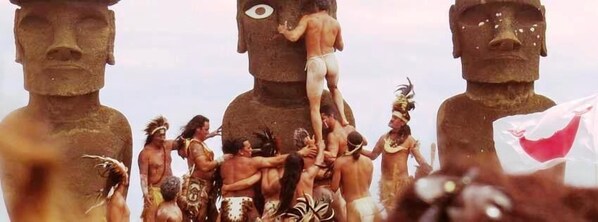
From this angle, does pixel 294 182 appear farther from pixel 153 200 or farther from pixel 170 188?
pixel 153 200

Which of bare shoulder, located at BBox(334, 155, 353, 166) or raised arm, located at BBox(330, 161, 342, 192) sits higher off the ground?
bare shoulder, located at BBox(334, 155, 353, 166)

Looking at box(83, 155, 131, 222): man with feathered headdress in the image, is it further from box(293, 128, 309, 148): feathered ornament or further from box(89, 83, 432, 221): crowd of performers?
box(293, 128, 309, 148): feathered ornament

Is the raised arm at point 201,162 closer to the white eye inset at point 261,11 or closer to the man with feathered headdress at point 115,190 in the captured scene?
the man with feathered headdress at point 115,190

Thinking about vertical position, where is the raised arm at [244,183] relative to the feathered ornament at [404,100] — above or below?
below

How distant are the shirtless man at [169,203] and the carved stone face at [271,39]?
105cm

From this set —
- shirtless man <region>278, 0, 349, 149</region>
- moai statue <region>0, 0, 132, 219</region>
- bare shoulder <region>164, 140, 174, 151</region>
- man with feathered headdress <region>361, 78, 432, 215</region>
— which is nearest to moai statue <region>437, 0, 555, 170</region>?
man with feathered headdress <region>361, 78, 432, 215</region>

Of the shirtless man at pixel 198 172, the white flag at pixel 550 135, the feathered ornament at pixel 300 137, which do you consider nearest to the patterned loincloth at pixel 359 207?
the feathered ornament at pixel 300 137

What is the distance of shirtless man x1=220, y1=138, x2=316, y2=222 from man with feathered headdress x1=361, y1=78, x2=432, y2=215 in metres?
0.49

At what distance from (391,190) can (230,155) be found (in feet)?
3.73

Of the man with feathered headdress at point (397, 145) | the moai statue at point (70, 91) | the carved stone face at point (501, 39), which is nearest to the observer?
the man with feathered headdress at point (397, 145)

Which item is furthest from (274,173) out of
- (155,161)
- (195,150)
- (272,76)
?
(155,161)

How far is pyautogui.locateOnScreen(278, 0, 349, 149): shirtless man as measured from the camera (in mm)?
8289

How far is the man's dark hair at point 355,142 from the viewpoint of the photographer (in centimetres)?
805

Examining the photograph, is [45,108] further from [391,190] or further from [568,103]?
[568,103]
